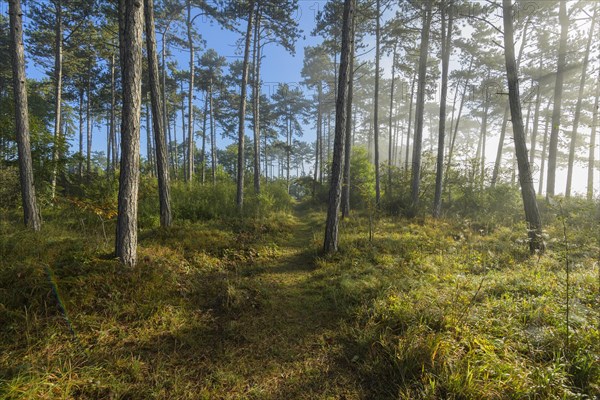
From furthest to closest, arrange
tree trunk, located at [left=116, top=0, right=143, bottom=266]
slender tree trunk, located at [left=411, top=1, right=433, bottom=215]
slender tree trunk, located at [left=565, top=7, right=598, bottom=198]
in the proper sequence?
slender tree trunk, located at [left=565, top=7, right=598, bottom=198] < slender tree trunk, located at [left=411, top=1, right=433, bottom=215] < tree trunk, located at [left=116, top=0, right=143, bottom=266]

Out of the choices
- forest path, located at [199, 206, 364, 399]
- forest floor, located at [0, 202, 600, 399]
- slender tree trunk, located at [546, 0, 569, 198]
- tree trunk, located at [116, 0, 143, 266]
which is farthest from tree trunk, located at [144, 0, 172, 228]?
slender tree trunk, located at [546, 0, 569, 198]

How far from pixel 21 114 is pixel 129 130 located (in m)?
5.22

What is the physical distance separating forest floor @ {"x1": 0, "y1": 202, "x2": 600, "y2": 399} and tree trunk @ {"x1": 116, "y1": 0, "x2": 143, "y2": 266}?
434mm

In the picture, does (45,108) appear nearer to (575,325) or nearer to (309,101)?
(309,101)

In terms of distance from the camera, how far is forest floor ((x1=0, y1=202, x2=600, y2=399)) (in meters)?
2.54

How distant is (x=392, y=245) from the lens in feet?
24.1

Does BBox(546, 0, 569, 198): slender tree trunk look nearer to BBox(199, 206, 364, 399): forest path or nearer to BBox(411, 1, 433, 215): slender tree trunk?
BBox(411, 1, 433, 215): slender tree trunk

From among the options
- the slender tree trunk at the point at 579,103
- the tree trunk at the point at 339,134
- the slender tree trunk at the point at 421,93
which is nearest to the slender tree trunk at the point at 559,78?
the slender tree trunk at the point at 579,103

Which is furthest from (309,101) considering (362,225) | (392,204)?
(362,225)

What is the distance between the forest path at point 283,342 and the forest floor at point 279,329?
2 centimetres

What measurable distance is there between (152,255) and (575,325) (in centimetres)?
769

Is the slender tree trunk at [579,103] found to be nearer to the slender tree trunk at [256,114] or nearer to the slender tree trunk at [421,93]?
the slender tree trunk at [421,93]

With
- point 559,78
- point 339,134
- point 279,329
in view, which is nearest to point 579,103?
point 559,78

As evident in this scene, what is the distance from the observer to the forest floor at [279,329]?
8.34 ft
